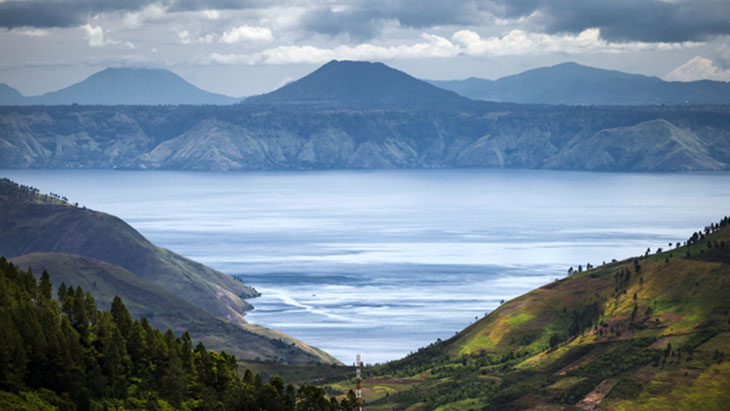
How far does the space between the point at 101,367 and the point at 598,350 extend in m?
76.1

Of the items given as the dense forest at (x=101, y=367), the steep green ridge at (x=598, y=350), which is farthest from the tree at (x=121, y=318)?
the steep green ridge at (x=598, y=350)

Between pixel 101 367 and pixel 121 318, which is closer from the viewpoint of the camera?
pixel 101 367

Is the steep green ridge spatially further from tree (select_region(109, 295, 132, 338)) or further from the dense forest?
tree (select_region(109, 295, 132, 338))

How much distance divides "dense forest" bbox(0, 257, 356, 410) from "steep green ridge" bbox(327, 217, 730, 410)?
1880 inches

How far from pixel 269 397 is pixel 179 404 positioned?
7522 millimetres

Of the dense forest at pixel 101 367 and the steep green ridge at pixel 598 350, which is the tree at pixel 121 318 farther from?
the steep green ridge at pixel 598 350

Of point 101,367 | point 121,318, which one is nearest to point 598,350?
point 121,318

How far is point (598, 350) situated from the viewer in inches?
5704

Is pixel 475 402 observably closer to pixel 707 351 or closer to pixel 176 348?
pixel 707 351

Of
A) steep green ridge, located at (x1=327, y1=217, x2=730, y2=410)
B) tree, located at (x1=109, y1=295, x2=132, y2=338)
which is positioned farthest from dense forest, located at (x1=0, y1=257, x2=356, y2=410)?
steep green ridge, located at (x1=327, y1=217, x2=730, y2=410)

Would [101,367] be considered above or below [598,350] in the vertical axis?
above

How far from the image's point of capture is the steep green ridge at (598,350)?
130350 mm

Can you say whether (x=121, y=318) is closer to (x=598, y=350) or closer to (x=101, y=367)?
(x=101, y=367)

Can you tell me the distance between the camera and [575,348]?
148625 mm
